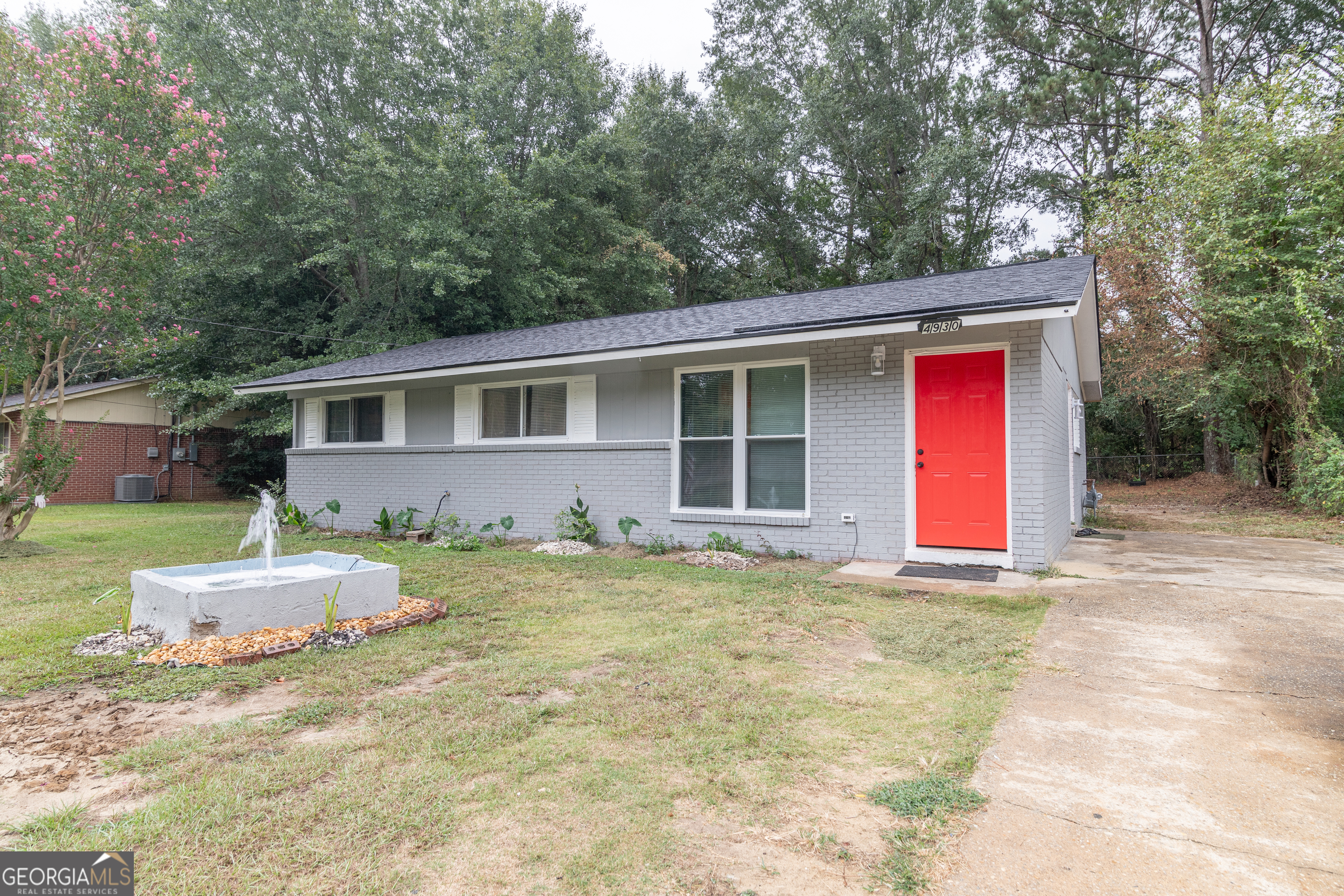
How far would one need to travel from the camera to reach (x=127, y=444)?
17250mm

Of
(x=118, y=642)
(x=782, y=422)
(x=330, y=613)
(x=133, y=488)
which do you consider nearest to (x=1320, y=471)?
(x=782, y=422)

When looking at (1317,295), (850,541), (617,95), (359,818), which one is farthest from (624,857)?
(617,95)

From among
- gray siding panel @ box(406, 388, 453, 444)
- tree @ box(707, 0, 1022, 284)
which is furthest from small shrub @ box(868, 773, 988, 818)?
tree @ box(707, 0, 1022, 284)

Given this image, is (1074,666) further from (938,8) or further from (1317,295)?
(938,8)

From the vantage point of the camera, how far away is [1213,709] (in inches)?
118

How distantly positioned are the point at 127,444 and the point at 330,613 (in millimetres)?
17963

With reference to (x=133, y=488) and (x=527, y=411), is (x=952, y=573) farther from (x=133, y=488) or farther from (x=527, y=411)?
(x=133, y=488)

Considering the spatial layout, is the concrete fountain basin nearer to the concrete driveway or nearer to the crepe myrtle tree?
the concrete driveway

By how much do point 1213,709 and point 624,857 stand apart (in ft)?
9.35

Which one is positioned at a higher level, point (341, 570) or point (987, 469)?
point (987, 469)

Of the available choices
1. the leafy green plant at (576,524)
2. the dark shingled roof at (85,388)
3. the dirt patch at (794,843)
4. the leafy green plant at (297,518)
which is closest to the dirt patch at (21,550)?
the leafy green plant at (297,518)

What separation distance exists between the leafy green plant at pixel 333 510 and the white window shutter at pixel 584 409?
4872mm

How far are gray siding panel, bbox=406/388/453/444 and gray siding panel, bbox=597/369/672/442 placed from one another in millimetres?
2883

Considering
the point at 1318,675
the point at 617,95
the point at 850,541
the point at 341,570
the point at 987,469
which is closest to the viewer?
the point at 1318,675
